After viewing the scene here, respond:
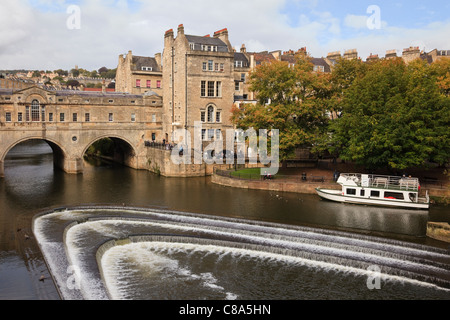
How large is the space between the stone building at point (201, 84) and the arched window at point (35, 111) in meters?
16.6

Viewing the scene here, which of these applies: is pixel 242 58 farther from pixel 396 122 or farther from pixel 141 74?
pixel 396 122

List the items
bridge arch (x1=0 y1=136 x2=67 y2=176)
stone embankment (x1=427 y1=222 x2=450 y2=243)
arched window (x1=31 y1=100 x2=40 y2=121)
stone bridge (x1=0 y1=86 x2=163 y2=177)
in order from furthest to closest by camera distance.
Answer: arched window (x1=31 y1=100 x2=40 y2=121) → bridge arch (x1=0 y1=136 x2=67 y2=176) → stone bridge (x1=0 y1=86 x2=163 y2=177) → stone embankment (x1=427 y1=222 x2=450 y2=243)

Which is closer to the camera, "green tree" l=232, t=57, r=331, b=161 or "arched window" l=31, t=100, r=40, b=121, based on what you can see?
"green tree" l=232, t=57, r=331, b=161

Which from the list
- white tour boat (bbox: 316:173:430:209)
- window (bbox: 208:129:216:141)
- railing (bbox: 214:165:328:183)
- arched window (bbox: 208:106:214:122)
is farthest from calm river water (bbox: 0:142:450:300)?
arched window (bbox: 208:106:214:122)

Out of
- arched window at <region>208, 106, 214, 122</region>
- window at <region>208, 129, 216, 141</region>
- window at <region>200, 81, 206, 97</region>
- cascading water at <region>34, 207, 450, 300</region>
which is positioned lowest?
cascading water at <region>34, 207, 450, 300</region>

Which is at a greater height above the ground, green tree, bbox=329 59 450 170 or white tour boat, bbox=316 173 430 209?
green tree, bbox=329 59 450 170

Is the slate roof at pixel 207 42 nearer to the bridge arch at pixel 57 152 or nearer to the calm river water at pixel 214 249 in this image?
the bridge arch at pixel 57 152

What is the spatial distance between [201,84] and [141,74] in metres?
18.3

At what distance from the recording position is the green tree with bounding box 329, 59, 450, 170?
37.4 metres

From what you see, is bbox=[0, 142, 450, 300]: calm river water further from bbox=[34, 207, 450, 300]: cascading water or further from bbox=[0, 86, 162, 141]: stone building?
bbox=[0, 86, 162, 141]: stone building

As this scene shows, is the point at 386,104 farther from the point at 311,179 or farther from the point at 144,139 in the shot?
the point at 144,139

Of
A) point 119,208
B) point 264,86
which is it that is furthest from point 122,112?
point 119,208

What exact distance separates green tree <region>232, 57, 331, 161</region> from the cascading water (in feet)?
56.3
